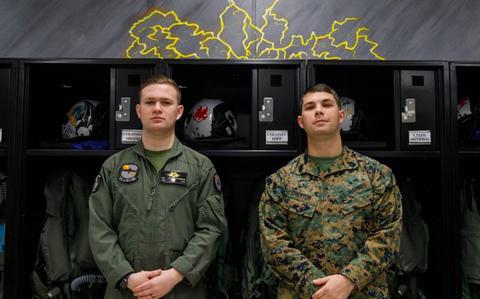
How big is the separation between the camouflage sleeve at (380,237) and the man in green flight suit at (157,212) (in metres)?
0.60

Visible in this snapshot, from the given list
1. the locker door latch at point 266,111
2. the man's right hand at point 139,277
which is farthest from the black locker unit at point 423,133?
the man's right hand at point 139,277

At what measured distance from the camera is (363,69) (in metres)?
2.04

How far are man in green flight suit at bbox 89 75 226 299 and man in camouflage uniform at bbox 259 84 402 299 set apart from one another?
29cm

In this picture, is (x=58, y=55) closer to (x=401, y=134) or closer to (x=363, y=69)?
(x=363, y=69)

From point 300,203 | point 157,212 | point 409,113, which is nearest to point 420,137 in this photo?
point 409,113

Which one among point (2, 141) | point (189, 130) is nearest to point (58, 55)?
point (2, 141)

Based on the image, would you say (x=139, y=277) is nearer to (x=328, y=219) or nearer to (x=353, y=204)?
(x=328, y=219)

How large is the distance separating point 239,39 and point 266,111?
28.9 inches

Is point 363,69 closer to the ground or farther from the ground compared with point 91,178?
farther from the ground

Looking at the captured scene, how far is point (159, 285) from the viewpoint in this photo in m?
1.55

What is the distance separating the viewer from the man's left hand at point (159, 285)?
5.07 ft

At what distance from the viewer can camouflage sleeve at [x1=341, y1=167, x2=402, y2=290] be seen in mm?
1484

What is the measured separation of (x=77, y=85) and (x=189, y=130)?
83 centimetres

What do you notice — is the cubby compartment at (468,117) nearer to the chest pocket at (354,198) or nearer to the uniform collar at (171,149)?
the chest pocket at (354,198)
